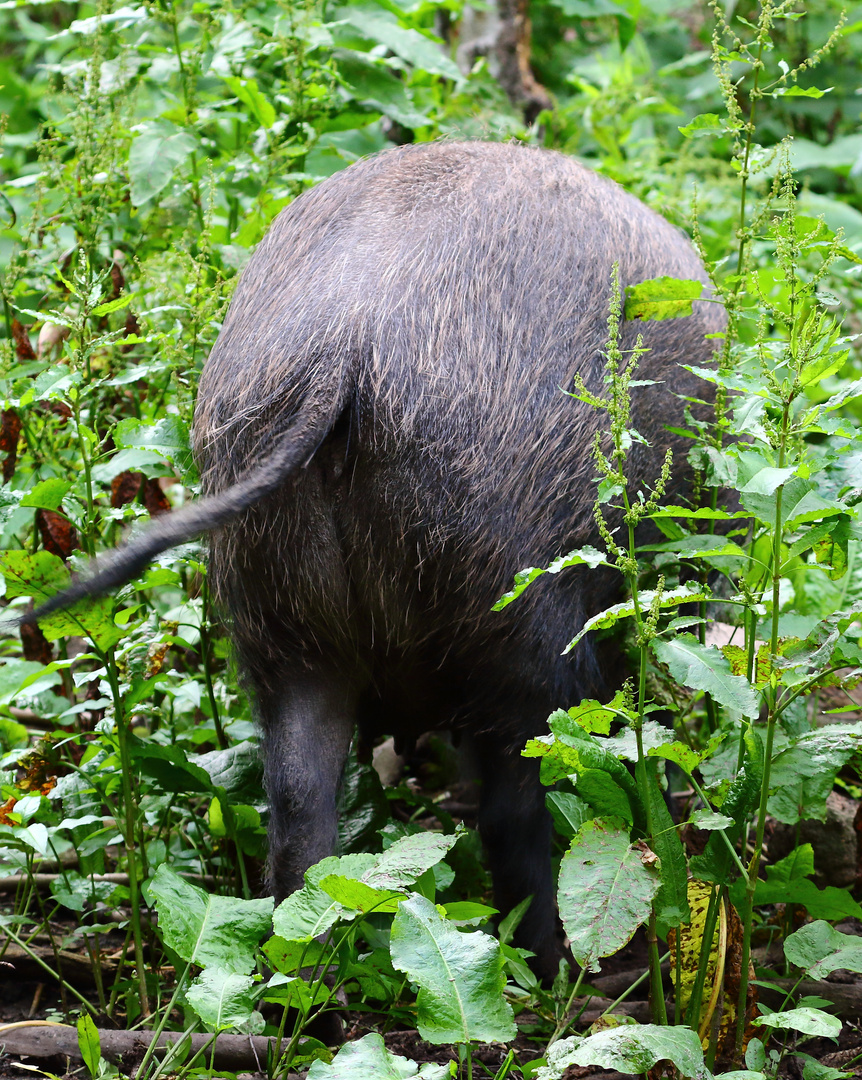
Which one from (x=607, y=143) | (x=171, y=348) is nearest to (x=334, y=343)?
(x=171, y=348)

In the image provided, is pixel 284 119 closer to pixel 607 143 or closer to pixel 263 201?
pixel 263 201

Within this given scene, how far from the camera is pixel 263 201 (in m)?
2.76

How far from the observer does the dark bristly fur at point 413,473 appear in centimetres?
182

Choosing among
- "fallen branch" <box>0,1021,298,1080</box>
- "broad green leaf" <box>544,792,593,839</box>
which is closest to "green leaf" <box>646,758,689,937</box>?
"broad green leaf" <box>544,792,593,839</box>

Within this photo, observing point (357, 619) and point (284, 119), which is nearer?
point (357, 619)

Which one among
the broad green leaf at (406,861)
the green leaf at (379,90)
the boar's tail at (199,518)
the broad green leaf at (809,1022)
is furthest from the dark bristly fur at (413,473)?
the green leaf at (379,90)

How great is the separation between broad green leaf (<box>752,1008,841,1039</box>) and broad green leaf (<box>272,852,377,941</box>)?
558mm

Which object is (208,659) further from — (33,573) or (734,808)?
(734,808)

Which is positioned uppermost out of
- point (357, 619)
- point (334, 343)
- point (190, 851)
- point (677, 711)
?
point (334, 343)

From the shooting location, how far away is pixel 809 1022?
157cm

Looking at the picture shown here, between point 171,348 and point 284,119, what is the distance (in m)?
1.04

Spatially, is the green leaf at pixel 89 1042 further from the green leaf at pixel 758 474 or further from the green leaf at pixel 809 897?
the green leaf at pixel 758 474

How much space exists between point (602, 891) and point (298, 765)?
0.59m

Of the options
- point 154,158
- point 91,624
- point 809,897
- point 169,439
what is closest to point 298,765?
point 91,624
